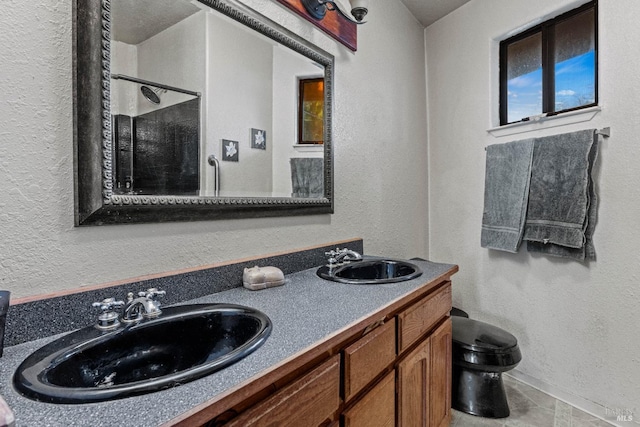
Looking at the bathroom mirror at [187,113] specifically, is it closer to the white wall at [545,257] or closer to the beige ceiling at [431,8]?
the beige ceiling at [431,8]

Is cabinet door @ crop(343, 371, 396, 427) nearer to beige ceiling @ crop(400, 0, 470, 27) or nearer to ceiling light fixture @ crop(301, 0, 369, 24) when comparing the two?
ceiling light fixture @ crop(301, 0, 369, 24)

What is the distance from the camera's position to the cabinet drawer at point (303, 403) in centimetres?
62

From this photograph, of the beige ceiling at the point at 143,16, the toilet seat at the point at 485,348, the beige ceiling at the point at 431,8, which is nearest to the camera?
the beige ceiling at the point at 143,16

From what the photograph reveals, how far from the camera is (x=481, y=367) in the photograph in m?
1.66

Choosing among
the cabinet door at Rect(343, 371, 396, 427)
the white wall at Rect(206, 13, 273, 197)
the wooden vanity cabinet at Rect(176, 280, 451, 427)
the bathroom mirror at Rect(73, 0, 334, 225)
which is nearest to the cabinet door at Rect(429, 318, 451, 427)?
the wooden vanity cabinet at Rect(176, 280, 451, 427)

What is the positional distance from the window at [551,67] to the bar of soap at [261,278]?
1.88 metres

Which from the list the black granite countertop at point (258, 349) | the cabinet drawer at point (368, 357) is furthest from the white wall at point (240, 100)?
the cabinet drawer at point (368, 357)

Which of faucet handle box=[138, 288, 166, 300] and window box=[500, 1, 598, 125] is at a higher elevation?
window box=[500, 1, 598, 125]

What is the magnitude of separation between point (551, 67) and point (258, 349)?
2.37m

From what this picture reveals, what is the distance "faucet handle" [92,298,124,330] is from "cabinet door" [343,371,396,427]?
0.64 metres

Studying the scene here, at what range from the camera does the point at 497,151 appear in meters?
2.14

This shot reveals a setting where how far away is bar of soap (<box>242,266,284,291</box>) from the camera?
3.78ft

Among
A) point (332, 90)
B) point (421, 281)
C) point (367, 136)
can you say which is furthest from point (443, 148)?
point (421, 281)

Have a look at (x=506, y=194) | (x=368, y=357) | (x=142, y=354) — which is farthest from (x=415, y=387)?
(x=506, y=194)
